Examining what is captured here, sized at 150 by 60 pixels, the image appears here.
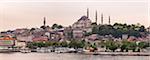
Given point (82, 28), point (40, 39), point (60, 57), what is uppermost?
point (82, 28)

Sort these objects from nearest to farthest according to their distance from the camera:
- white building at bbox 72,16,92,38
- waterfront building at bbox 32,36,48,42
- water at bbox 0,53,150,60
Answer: water at bbox 0,53,150,60 < white building at bbox 72,16,92,38 < waterfront building at bbox 32,36,48,42

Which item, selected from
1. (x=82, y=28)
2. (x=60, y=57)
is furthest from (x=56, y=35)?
(x=82, y=28)

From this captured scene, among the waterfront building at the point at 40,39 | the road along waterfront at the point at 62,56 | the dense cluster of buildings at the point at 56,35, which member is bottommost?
the road along waterfront at the point at 62,56

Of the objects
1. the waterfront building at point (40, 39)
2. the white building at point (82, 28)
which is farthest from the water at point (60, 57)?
the white building at point (82, 28)

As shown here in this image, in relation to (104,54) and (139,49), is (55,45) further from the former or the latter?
(139,49)

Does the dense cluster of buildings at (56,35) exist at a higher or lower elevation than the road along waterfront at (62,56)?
higher

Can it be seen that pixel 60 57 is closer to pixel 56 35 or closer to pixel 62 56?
pixel 62 56

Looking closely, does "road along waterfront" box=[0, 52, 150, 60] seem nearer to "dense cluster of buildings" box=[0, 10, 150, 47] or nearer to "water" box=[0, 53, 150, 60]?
"water" box=[0, 53, 150, 60]

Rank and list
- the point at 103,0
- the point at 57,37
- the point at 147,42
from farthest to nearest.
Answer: the point at 57,37, the point at 147,42, the point at 103,0

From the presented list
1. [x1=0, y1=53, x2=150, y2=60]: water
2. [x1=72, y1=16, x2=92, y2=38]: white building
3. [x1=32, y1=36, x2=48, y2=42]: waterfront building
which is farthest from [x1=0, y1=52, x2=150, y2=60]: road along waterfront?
[x1=72, y1=16, x2=92, y2=38]: white building

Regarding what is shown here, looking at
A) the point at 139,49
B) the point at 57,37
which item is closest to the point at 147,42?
the point at 139,49

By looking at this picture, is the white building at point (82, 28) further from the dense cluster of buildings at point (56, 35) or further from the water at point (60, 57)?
the water at point (60, 57)
